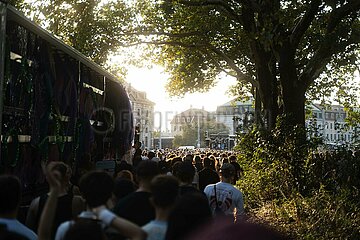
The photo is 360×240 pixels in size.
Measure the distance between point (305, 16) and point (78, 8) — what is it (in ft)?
22.3

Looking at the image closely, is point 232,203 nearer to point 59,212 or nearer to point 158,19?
point 59,212

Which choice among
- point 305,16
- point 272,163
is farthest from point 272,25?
point 272,163

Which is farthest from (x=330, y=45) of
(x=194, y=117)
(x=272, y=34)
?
(x=194, y=117)

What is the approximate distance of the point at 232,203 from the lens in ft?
21.2

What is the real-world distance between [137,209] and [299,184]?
26.3 feet

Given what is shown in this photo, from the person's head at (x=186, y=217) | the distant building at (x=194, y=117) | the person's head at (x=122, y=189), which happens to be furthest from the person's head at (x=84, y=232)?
the distant building at (x=194, y=117)

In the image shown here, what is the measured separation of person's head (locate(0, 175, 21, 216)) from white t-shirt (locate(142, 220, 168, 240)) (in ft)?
3.57

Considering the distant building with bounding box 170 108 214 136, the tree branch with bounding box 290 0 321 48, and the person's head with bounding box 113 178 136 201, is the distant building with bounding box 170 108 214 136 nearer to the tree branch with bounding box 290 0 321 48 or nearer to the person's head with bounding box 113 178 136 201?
the tree branch with bounding box 290 0 321 48

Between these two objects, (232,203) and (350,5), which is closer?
(232,203)

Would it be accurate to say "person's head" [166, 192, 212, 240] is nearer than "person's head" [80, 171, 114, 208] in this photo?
Yes

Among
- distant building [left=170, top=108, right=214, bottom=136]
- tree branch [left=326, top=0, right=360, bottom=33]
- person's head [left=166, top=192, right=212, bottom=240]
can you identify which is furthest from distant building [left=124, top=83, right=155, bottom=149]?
person's head [left=166, top=192, right=212, bottom=240]

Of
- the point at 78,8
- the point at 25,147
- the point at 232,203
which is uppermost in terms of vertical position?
the point at 78,8

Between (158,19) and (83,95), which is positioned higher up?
(158,19)

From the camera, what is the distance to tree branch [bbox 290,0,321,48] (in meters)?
12.9
